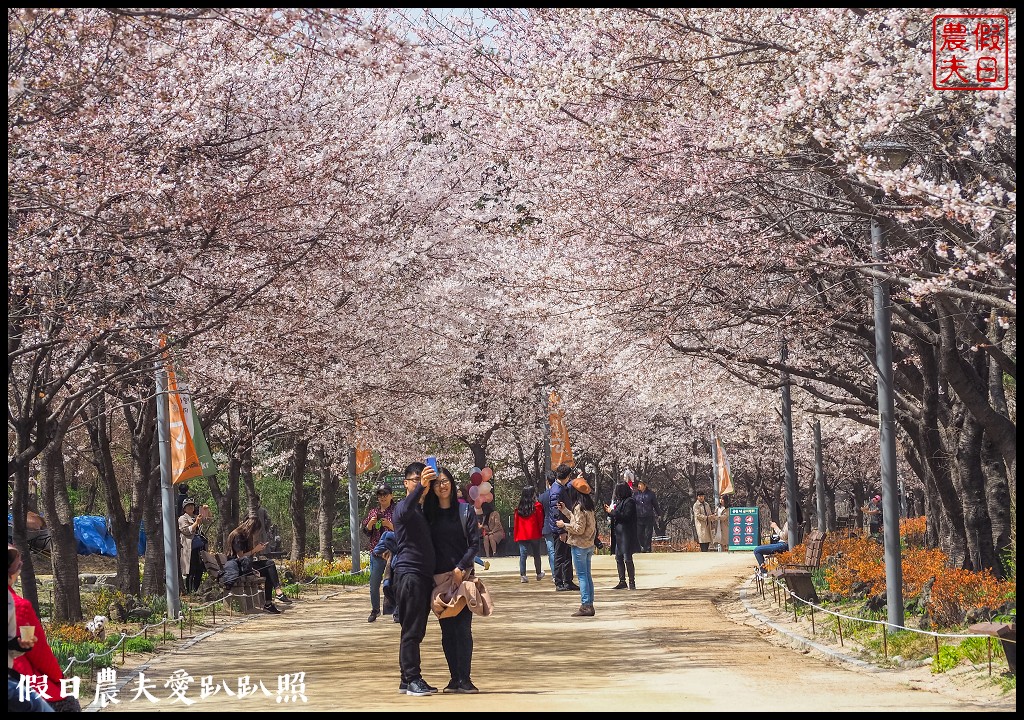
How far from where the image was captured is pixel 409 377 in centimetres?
2897

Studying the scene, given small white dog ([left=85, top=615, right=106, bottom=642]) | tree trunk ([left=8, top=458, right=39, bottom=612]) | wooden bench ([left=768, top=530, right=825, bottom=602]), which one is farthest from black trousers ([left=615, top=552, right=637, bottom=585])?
tree trunk ([left=8, top=458, right=39, bottom=612])

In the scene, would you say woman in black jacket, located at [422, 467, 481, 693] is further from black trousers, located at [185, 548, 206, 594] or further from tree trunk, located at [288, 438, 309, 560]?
tree trunk, located at [288, 438, 309, 560]

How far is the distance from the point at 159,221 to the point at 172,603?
695 centimetres

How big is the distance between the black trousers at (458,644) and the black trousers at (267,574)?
1067 cm

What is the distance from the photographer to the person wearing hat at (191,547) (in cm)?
2261

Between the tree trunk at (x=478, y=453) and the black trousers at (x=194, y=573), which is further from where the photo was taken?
the tree trunk at (x=478, y=453)

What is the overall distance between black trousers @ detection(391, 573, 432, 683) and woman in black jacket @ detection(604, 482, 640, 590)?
10224 millimetres

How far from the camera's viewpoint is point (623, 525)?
21766 mm


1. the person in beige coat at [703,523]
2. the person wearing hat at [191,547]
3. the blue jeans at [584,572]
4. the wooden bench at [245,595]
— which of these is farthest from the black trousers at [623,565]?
the person in beige coat at [703,523]

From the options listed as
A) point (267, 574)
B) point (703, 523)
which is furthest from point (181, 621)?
point (703, 523)

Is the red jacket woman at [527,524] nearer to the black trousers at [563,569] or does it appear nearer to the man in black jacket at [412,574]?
the black trousers at [563,569]

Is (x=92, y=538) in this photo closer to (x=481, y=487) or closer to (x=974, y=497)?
(x=481, y=487)

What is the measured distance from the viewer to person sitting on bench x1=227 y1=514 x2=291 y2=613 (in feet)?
66.4

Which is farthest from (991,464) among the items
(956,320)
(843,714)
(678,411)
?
(678,411)
